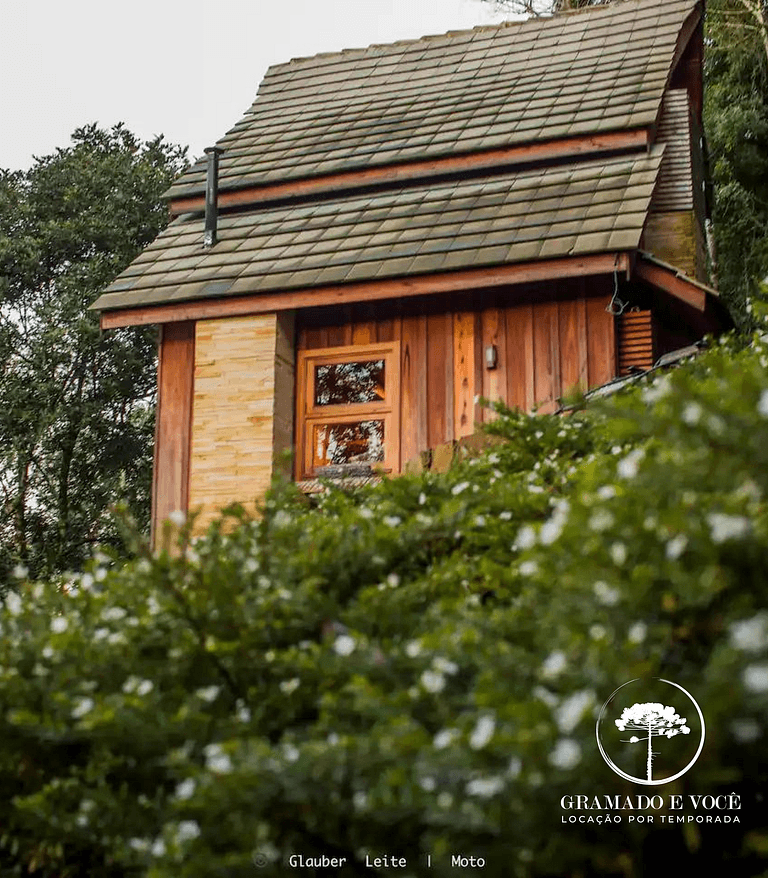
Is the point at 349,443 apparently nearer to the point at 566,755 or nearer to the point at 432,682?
the point at 432,682

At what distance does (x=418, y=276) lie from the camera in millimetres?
10000

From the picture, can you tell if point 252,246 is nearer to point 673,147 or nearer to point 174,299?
point 174,299

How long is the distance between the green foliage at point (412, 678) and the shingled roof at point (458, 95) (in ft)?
27.1

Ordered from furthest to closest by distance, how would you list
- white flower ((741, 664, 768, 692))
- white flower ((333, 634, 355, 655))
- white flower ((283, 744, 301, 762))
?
white flower ((333, 634, 355, 655)) < white flower ((283, 744, 301, 762)) < white flower ((741, 664, 768, 692))

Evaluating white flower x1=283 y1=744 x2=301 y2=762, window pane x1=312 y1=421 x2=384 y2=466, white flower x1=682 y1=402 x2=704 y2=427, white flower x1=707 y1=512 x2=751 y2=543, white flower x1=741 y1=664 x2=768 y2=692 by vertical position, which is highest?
window pane x1=312 y1=421 x2=384 y2=466

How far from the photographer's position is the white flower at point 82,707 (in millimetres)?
3379

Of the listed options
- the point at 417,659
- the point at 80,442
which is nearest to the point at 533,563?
the point at 417,659

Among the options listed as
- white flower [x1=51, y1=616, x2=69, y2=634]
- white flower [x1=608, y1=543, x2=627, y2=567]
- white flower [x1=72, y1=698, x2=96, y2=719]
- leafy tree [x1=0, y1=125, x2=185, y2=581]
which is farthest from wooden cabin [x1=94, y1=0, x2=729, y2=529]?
leafy tree [x1=0, y1=125, x2=185, y2=581]

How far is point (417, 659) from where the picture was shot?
10.2 ft

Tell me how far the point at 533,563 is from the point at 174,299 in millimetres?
8338

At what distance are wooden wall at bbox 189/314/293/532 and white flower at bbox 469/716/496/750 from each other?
26.0ft

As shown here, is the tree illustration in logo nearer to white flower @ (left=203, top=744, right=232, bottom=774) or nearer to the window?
white flower @ (left=203, top=744, right=232, bottom=774)

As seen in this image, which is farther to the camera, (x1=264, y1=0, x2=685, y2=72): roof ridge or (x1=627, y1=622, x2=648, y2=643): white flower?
(x1=264, y1=0, x2=685, y2=72): roof ridge

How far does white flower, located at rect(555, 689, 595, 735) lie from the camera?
251cm
